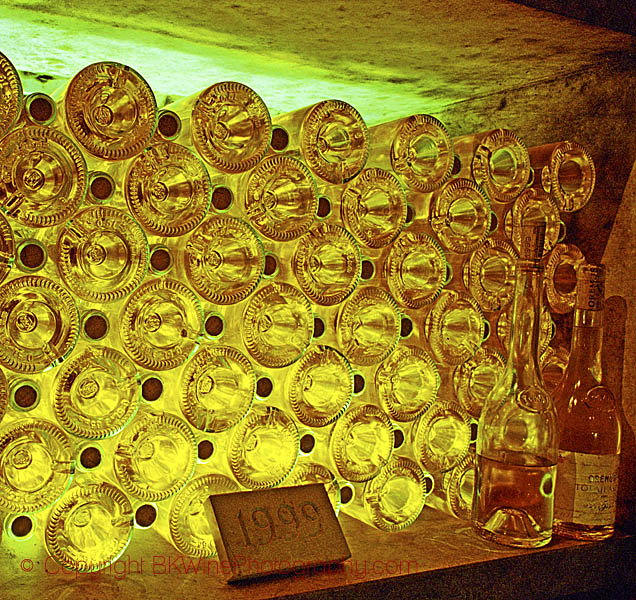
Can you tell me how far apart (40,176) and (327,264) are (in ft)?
0.94

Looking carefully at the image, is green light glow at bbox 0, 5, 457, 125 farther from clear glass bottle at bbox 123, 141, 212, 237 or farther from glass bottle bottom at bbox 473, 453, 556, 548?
glass bottle bottom at bbox 473, 453, 556, 548

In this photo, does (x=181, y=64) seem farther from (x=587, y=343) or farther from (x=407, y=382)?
(x=587, y=343)

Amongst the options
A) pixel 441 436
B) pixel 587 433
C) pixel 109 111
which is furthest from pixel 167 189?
pixel 587 433

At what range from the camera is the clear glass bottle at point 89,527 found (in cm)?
65

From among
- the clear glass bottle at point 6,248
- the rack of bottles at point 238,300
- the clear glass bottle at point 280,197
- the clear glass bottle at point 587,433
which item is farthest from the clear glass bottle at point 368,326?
the clear glass bottle at point 6,248

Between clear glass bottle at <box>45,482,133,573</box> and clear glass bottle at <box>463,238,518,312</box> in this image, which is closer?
clear glass bottle at <box>45,482,133,573</box>

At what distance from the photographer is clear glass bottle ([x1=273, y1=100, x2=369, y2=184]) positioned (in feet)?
2.45

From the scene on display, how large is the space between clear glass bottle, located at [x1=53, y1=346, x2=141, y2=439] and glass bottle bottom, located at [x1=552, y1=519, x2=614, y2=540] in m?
0.46

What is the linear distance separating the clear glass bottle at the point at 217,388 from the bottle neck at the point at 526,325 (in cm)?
29

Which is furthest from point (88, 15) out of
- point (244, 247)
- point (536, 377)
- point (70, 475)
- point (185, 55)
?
point (536, 377)

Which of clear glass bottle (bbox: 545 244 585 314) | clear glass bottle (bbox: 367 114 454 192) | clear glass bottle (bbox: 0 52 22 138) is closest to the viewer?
clear glass bottle (bbox: 0 52 22 138)

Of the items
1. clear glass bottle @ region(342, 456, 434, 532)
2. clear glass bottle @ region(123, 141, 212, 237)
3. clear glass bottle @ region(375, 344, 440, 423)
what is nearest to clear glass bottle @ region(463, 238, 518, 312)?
clear glass bottle @ region(375, 344, 440, 423)

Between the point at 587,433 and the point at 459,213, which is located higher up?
the point at 459,213

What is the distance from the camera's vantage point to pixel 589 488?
79 cm
